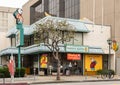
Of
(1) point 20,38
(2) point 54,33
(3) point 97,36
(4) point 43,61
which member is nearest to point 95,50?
(3) point 97,36

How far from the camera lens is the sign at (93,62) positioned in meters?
49.4

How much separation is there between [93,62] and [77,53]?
3621 mm

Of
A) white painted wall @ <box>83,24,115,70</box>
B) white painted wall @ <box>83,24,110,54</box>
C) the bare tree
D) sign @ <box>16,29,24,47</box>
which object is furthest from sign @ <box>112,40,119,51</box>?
sign @ <box>16,29,24,47</box>

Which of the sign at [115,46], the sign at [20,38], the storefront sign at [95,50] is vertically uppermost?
the sign at [20,38]

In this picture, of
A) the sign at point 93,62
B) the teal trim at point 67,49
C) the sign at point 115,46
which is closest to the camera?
the teal trim at point 67,49

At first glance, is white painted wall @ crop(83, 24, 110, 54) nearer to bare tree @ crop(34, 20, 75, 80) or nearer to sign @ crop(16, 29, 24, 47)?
bare tree @ crop(34, 20, 75, 80)

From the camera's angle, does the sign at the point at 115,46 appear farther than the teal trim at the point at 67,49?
Yes

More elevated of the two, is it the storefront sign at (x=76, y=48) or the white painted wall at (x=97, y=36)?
the white painted wall at (x=97, y=36)

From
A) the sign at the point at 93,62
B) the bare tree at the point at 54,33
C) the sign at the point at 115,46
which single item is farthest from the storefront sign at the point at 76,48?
the bare tree at the point at 54,33

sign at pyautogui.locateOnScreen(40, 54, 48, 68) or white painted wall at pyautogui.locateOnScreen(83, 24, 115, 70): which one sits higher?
white painted wall at pyautogui.locateOnScreen(83, 24, 115, 70)

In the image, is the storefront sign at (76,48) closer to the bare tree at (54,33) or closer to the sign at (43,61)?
the sign at (43,61)

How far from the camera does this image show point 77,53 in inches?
1876

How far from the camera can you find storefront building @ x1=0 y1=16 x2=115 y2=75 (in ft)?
152

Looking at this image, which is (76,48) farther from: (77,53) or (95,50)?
(95,50)
